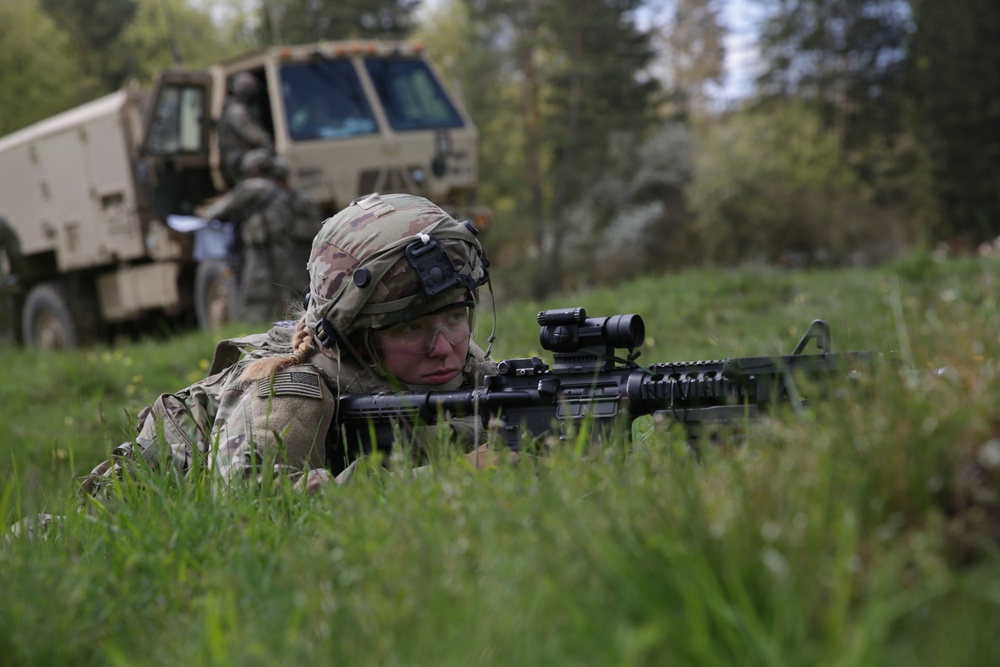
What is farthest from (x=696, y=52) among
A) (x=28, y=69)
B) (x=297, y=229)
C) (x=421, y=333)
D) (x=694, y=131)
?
(x=421, y=333)

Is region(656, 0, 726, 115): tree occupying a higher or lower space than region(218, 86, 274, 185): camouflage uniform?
lower

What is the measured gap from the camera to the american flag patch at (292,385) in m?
3.79

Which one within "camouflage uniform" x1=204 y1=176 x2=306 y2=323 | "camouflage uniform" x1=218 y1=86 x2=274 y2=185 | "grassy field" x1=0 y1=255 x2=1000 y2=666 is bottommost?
"camouflage uniform" x1=204 y1=176 x2=306 y2=323

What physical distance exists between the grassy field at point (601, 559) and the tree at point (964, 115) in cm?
2529

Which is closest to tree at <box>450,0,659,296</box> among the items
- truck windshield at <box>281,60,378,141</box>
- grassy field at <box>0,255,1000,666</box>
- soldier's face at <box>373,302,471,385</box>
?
truck windshield at <box>281,60,378,141</box>

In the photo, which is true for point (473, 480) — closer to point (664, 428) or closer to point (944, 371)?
point (664, 428)

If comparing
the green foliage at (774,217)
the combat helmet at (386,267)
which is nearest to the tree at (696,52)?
the green foliage at (774,217)

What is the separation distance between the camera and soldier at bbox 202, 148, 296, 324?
11.4 m

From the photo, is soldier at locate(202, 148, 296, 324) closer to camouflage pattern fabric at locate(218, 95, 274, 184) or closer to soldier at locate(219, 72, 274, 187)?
soldier at locate(219, 72, 274, 187)

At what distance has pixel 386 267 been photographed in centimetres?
401

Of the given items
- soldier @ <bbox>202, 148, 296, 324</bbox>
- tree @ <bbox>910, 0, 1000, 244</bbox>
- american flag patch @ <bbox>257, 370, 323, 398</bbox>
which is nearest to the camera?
american flag patch @ <bbox>257, 370, 323, 398</bbox>

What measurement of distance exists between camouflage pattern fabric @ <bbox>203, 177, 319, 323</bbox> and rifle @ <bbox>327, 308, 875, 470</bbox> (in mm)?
7665

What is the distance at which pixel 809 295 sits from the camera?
9.59 metres

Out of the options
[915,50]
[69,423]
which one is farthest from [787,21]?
[69,423]
